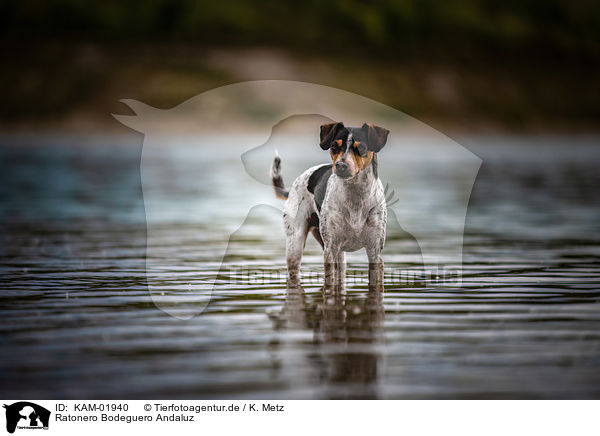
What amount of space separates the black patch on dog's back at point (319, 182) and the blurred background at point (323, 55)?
10849cm

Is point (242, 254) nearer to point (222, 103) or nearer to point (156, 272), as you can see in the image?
point (156, 272)

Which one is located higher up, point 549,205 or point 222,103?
point 222,103

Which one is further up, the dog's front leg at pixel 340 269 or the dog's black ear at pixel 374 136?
the dog's black ear at pixel 374 136

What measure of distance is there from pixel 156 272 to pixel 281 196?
2.15 metres

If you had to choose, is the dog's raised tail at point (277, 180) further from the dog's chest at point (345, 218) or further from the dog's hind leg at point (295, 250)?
the dog's chest at point (345, 218)

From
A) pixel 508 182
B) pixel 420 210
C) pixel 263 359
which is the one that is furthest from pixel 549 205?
pixel 263 359

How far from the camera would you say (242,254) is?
14711 mm

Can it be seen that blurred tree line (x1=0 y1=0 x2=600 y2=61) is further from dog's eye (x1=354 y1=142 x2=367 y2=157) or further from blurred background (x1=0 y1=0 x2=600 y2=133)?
dog's eye (x1=354 y1=142 x2=367 y2=157)

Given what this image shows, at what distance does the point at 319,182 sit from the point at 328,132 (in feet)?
4.04

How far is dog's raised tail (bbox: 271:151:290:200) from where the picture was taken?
11094mm

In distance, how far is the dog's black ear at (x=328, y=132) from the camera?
929 cm
